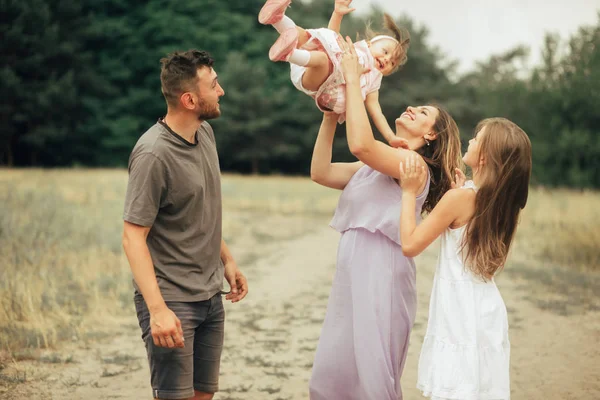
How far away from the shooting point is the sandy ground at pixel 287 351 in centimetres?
508

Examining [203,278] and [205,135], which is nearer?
[203,278]

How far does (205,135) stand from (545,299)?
6277 millimetres

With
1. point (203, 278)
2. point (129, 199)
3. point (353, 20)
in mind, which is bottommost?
point (203, 278)

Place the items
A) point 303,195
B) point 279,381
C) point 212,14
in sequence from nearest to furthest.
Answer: point 279,381
point 303,195
point 212,14

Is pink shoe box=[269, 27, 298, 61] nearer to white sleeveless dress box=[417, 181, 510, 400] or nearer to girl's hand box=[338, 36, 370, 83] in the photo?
girl's hand box=[338, 36, 370, 83]

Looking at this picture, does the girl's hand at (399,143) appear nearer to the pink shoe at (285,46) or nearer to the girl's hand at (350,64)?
the girl's hand at (350,64)

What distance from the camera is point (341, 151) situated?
36312mm

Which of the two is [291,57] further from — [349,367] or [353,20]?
[353,20]

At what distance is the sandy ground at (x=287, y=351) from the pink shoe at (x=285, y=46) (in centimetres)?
279

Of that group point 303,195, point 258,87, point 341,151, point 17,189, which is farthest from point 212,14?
point 17,189

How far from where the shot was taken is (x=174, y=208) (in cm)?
303

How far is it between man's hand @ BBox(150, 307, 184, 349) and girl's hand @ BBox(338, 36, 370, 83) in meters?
1.30

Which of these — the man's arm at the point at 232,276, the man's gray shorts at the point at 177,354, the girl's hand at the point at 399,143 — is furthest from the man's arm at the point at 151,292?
the girl's hand at the point at 399,143

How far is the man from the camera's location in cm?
289
